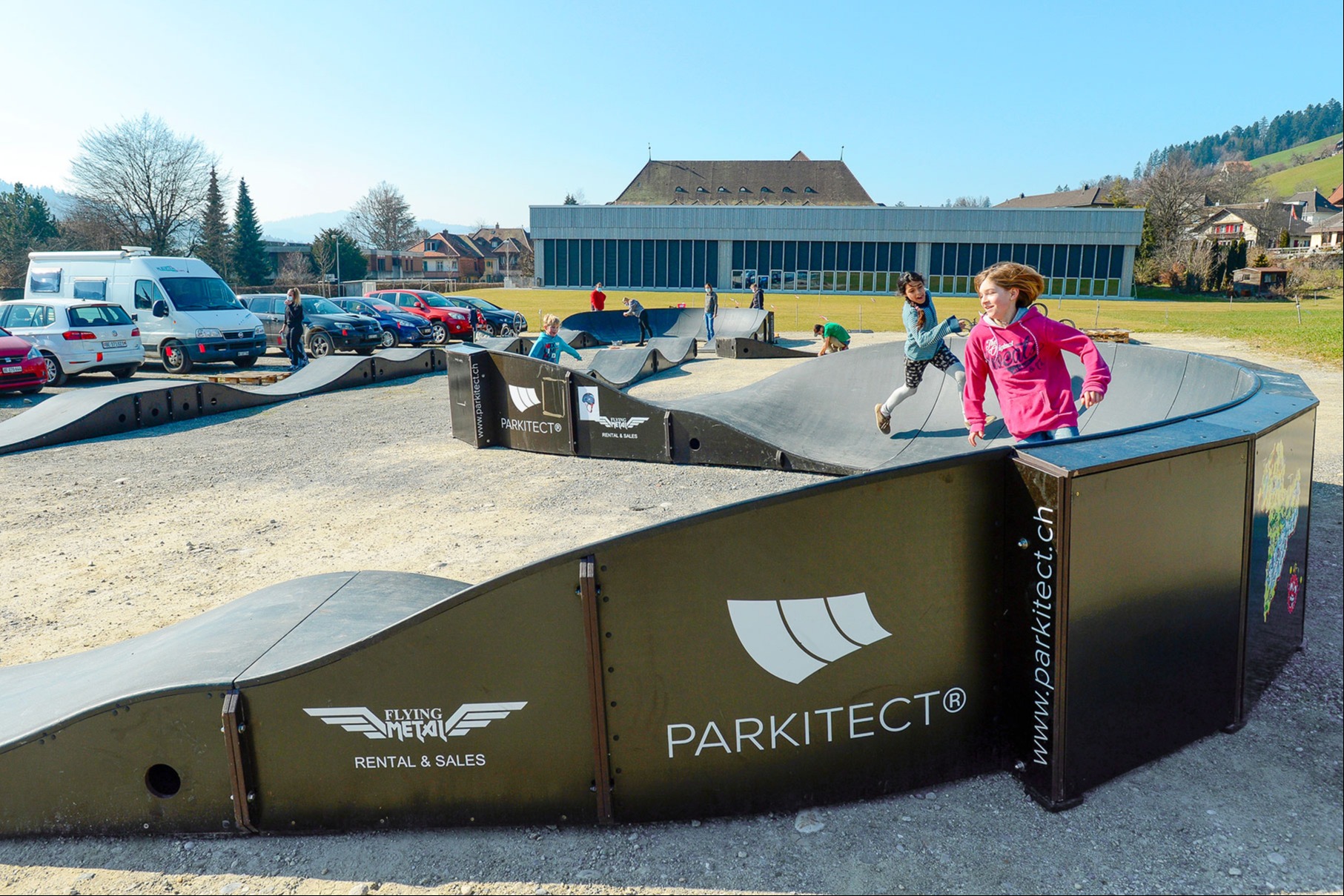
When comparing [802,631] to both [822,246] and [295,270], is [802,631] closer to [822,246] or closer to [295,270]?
[822,246]

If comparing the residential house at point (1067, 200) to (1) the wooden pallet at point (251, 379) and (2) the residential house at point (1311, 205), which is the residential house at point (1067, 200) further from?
(1) the wooden pallet at point (251, 379)

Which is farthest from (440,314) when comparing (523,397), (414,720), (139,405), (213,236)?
(213,236)

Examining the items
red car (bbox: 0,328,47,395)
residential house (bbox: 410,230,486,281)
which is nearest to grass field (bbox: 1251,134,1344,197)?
residential house (bbox: 410,230,486,281)

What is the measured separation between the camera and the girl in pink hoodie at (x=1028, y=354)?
4.50 meters

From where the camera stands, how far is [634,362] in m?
19.2

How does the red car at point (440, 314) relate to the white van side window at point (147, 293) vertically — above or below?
below

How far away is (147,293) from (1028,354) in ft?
66.9

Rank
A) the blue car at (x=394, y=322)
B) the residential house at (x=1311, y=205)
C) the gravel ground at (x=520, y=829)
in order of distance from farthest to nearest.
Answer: the residential house at (x=1311, y=205) < the blue car at (x=394, y=322) < the gravel ground at (x=520, y=829)

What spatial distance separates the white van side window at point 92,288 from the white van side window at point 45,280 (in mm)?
659

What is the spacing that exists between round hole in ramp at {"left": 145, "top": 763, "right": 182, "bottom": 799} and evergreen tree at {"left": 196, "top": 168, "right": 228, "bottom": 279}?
68889mm

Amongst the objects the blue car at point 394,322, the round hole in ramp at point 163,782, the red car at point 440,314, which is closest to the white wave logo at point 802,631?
the round hole in ramp at point 163,782

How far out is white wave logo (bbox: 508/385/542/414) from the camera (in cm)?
1085

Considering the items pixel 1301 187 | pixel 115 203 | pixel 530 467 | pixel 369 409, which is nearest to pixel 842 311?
pixel 369 409

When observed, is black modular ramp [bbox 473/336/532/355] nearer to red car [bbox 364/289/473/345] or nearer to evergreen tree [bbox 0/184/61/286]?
red car [bbox 364/289/473/345]
